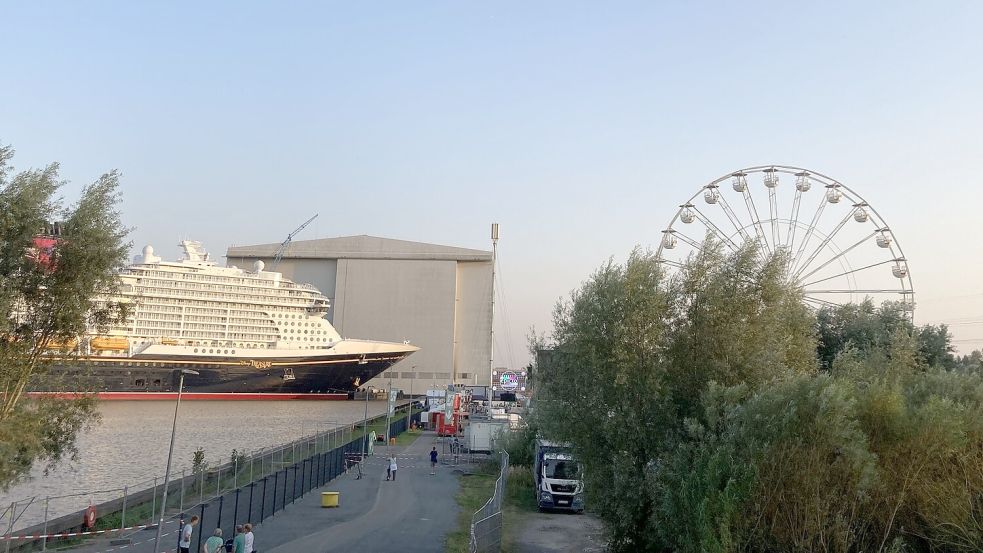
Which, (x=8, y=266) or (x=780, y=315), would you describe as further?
(x=780, y=315)

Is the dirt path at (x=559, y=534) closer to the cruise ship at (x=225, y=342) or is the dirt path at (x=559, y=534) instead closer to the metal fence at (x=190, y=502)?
the metal fence at (x=190, y=502)

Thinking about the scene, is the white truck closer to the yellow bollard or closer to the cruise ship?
the yellow bollard

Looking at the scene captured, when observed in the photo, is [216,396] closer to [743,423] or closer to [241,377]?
[241,377]

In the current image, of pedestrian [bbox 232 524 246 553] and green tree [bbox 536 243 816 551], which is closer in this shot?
pedestrian [bbox 232 524 246 553]

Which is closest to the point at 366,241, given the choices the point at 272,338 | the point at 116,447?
the point at 272,338

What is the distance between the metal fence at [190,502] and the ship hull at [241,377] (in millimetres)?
42643

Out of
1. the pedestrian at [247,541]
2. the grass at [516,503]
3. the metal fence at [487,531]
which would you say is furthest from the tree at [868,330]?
the pedestrian at [247,541]

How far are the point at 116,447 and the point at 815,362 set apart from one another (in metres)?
31.6

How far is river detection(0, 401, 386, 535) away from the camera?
845 inches

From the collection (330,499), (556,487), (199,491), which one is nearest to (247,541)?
(330,499)

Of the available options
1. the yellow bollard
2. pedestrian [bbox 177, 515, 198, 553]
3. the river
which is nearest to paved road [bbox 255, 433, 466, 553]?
the yellow bollard

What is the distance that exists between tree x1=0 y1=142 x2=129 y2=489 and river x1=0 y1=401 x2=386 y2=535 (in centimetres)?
132

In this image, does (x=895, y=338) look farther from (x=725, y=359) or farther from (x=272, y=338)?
(x=272, y=338)

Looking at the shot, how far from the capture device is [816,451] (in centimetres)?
929
